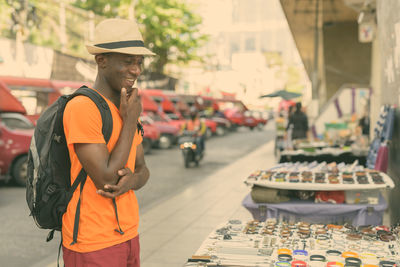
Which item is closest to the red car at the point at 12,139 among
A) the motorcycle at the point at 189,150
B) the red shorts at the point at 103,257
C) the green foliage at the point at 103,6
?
the motorcycle at the point at 189,150

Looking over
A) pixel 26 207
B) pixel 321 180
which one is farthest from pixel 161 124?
pixel 321 180

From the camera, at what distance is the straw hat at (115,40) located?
2309mm

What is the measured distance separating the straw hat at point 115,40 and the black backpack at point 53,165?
21 cm

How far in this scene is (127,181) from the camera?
231 cm

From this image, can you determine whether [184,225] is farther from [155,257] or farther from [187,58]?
[187,58]

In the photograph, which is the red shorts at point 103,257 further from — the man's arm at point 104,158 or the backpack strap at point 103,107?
the backpack strap at point 103,107

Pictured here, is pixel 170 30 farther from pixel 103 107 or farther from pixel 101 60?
pixel 103 107

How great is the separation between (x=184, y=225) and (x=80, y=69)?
2360 cm

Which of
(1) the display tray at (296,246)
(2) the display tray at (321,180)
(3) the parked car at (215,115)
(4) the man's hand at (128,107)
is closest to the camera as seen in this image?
(4) the man's hand at (128,107)

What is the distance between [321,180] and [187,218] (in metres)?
3.10

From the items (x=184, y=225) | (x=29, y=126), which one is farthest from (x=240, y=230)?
(x=29, y=126)

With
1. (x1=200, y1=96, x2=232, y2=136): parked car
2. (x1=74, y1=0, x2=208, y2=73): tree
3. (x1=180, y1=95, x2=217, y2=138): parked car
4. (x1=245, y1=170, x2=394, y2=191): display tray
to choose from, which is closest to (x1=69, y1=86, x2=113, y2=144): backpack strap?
(x1=245, y1=170, x2=394, y2=191): display tray

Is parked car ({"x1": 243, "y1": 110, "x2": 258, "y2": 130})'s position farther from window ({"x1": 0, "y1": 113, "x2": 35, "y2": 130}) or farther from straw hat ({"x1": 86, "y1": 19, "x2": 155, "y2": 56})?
straw hat ({"x1": 86, "y1": 19, "x2": 155, "y2": 56})

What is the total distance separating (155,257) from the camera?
5719mm
